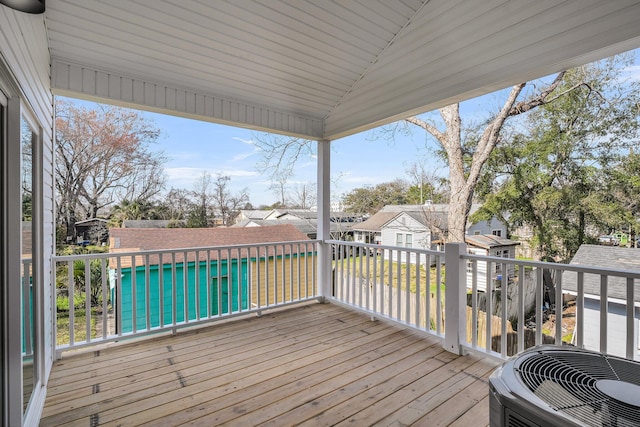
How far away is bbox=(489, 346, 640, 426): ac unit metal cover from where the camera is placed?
0.77 m

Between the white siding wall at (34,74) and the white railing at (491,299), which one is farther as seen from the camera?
the white railing at (491,299)

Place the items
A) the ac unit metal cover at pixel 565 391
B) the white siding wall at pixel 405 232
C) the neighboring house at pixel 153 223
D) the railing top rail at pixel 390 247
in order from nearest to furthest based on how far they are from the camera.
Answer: the ac unit metal cover at pixel 565 391
the railing top rail at pixel 390 247
the neighboring house at pixel 153 223
the white siding wall at pixel 405 232

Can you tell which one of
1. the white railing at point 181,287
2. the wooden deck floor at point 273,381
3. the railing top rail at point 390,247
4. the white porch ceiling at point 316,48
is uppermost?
the white porch ceiling at point 316,48

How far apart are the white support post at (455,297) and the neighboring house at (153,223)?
4.77m

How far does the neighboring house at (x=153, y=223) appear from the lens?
5.30 metres

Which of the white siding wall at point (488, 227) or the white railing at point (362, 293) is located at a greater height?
the white siding wall at point (488, 227)

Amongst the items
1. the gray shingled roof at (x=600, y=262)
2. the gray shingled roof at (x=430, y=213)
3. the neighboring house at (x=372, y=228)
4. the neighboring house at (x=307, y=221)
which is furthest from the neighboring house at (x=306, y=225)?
the gray shingled roof at (x=600, y=262)

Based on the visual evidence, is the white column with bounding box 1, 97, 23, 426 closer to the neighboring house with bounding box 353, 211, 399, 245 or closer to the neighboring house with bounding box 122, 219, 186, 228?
the neighboring house with bounding box 122, 219, 186, 228

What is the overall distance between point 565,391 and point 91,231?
6.19 meters

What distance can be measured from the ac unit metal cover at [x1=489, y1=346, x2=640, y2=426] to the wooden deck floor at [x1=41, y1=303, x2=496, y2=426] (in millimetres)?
1108

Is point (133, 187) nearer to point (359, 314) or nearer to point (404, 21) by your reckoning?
point (359, 314)

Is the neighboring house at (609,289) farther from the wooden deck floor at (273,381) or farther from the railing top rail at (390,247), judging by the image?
→ the wooden deck floor at (273,381)

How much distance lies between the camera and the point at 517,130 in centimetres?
707

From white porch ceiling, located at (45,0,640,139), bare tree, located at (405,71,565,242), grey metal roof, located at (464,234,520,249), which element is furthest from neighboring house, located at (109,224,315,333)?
grey metal roof, located at (464,234,520,249)
